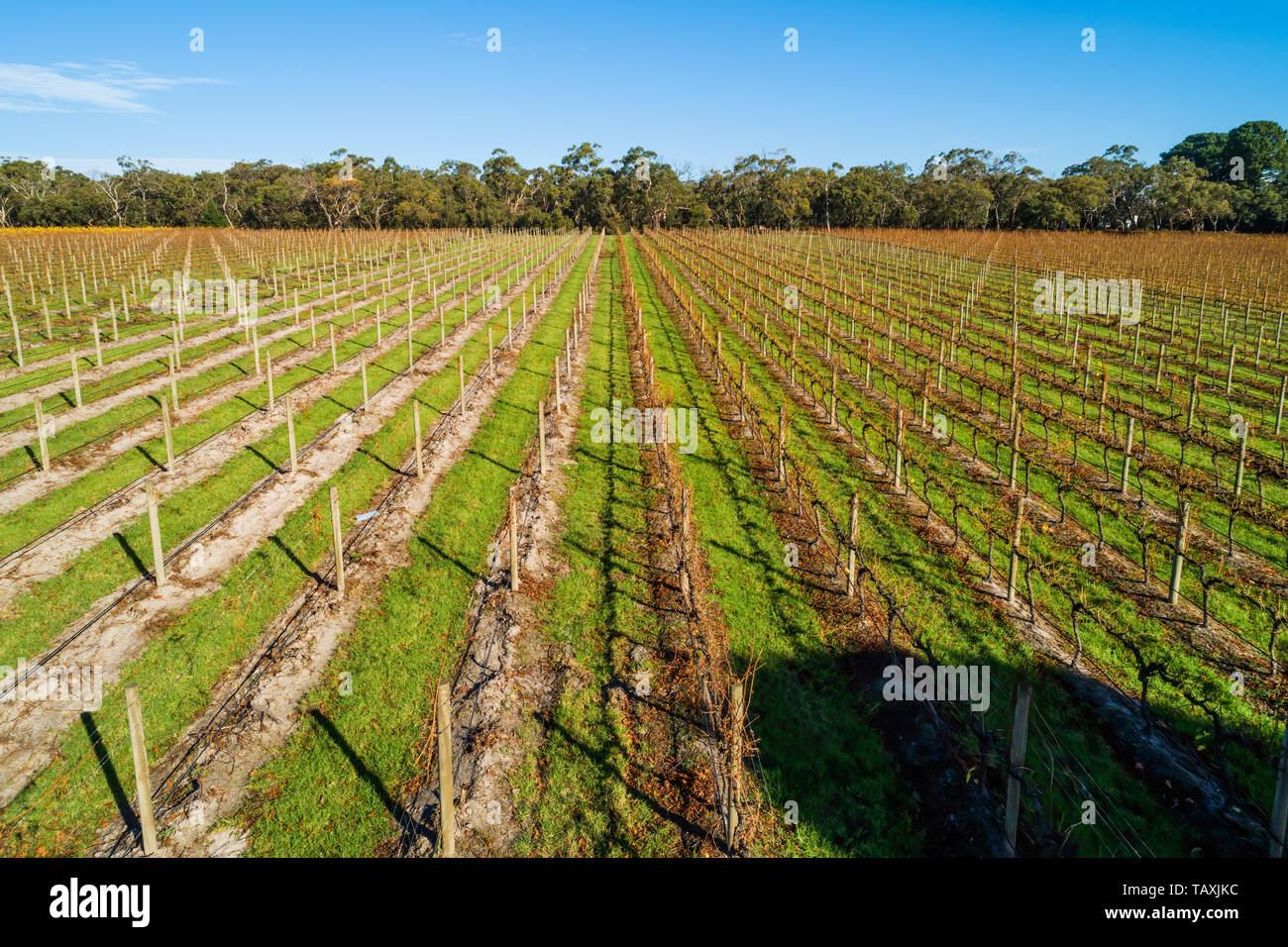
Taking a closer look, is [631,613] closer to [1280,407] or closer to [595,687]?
[595,687]

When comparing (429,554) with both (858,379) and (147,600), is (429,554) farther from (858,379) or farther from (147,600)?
(858,379)

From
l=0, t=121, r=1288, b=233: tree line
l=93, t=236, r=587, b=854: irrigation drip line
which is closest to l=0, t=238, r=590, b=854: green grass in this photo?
l=93, t=236, r=587, b=854: irrigation drip line

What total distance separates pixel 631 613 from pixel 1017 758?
6.11m

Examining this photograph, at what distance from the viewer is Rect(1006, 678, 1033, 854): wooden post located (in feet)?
22.7

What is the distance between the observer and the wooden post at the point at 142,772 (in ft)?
21.3

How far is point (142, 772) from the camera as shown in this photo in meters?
6.79

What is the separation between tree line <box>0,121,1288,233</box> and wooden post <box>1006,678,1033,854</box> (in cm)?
9138

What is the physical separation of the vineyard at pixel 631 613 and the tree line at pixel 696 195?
6912cm

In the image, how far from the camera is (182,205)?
9400 centimetres

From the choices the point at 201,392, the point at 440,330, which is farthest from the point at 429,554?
the point at 440,330

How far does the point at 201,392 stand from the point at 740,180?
10489cm

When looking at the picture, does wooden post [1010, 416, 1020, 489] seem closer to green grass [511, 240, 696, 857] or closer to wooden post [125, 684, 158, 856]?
green grass [511, 240, 696, 857]

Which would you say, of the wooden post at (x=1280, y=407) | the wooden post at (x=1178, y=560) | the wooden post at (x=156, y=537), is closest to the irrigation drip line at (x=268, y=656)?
the wooden post at (x=156, y=537)

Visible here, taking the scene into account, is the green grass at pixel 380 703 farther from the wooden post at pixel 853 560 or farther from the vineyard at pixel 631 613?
the wooden post at pixel 853 560
